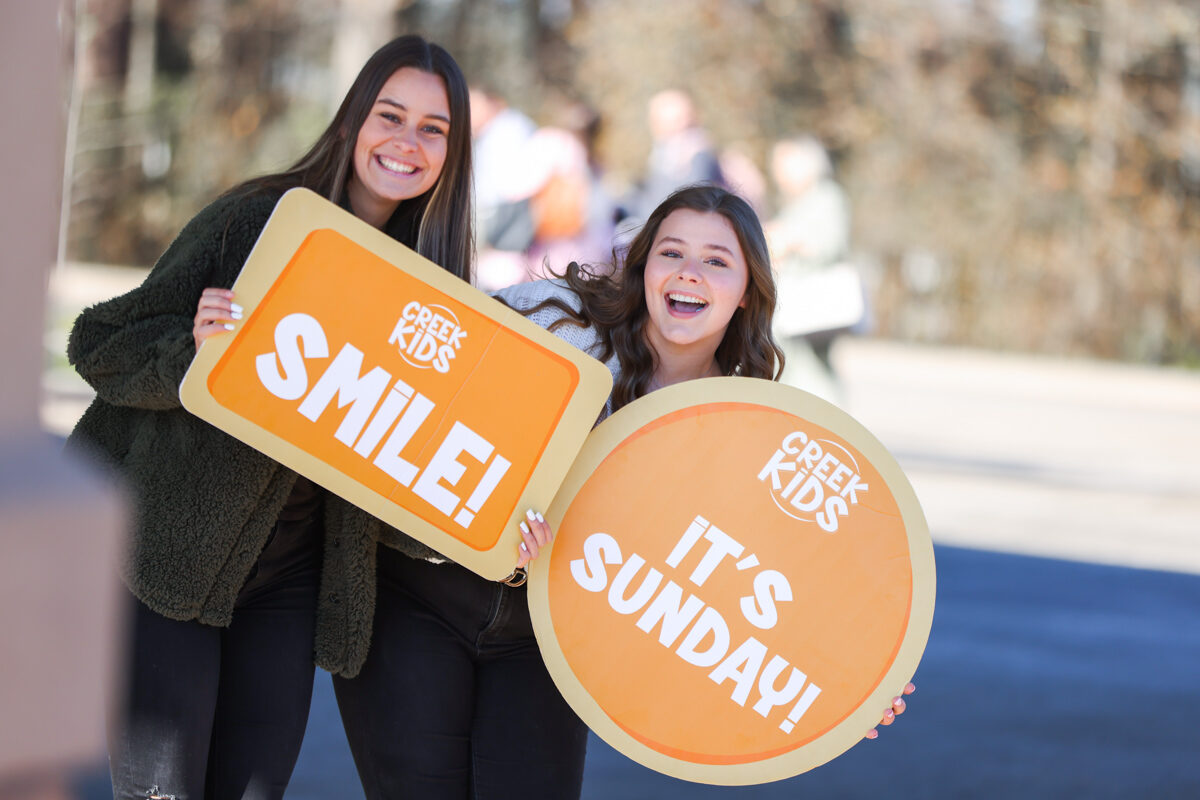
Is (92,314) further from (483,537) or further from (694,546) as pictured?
(694,546)

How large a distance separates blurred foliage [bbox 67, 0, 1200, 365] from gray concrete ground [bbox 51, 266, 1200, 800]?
6.10m

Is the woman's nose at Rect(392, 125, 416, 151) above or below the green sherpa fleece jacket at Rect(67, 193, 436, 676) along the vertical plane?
above

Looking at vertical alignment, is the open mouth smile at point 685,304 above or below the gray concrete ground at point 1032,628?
above

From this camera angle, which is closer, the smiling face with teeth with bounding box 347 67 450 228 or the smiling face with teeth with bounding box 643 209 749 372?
the smiling face with teeth with bounding box 347 67 450 228

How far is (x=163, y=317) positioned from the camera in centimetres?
229

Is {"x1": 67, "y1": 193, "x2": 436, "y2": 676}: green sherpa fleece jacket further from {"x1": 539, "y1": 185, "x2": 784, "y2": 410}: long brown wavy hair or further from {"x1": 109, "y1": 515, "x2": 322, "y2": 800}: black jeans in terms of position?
{"x1": 539, "y1": 185, "x2": 784, "y2": 410}: long brown wavy hair

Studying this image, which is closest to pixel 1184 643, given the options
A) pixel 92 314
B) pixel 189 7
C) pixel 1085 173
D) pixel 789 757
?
pixel 789 757

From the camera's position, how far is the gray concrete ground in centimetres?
398

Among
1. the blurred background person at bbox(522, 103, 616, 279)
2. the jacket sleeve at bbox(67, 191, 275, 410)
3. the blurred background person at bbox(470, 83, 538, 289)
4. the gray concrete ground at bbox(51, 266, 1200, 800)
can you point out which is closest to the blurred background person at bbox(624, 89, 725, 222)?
the blurred background person at bbox(522, 103, 616, 279)

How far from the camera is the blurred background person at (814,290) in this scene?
697 centimetres

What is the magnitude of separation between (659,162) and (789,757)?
6.53 meters

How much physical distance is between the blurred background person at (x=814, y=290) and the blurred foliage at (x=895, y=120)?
12.0 metres

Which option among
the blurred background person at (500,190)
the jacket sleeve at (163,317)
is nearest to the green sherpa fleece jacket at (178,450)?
the jacket sleeve at (163,317)

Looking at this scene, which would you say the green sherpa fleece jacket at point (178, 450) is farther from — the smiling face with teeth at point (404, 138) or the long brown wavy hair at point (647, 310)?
the long brown wavy hair at point (647, 310)
